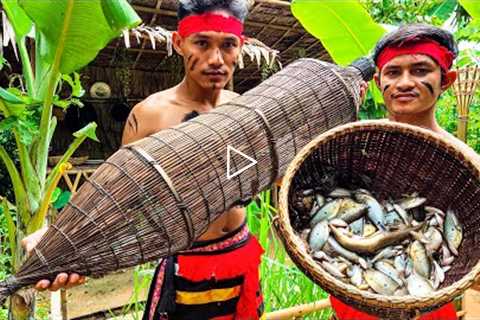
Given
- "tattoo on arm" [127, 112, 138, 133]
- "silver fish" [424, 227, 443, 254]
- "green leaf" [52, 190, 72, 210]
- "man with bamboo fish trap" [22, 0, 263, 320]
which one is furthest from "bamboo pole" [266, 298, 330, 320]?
"green leaf" [52, 190, 72, 210]

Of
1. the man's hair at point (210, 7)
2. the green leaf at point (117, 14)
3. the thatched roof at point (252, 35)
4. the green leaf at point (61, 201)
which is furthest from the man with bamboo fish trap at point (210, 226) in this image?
the thatched roof at point (252, 35)

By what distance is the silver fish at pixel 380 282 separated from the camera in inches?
47.8

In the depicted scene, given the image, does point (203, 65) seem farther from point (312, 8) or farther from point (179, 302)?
point (312, 8)

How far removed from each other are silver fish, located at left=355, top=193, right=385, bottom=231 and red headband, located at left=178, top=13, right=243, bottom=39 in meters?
0.73

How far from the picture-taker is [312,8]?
2553 millimetres

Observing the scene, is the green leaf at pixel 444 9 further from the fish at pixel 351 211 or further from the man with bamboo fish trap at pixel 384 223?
the fish at pixel 351 211

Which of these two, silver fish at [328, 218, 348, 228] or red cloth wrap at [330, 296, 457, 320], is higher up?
silver fish at [328, 218, 348, 228]

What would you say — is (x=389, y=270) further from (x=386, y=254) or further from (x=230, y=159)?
(x=230, y=159)

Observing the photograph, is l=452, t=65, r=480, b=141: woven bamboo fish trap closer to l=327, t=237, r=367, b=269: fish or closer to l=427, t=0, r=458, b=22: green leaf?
l=427, t=0, r=458, b=22: green leaf

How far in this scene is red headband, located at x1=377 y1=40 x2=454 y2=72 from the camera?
57.6 inches

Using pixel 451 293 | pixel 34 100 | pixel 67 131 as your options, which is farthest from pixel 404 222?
pixel 67 131

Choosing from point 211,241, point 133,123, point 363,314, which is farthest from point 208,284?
point 133,123

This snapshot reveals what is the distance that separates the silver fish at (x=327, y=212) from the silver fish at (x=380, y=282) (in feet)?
0.69

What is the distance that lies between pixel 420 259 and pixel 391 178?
1.09 ft
